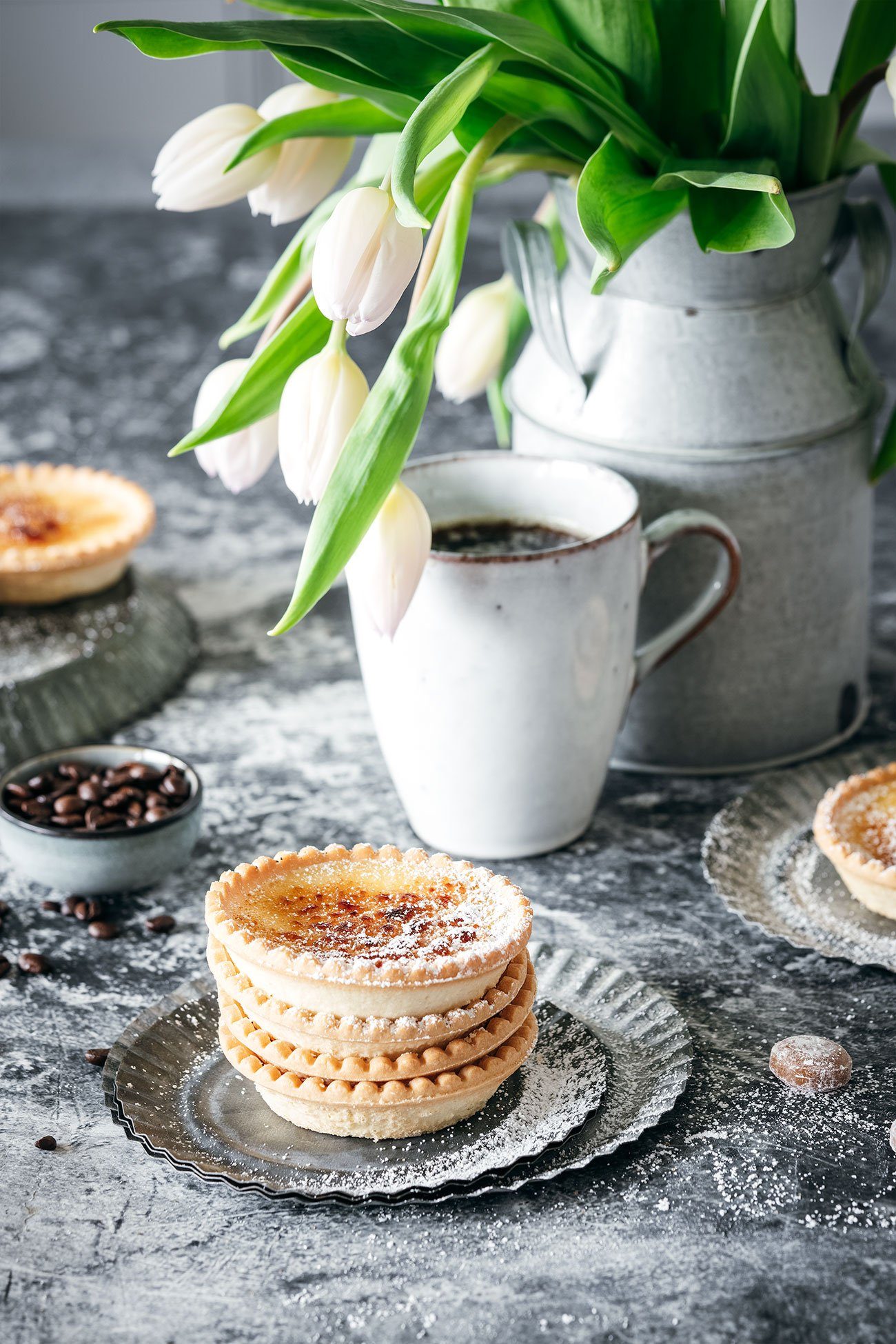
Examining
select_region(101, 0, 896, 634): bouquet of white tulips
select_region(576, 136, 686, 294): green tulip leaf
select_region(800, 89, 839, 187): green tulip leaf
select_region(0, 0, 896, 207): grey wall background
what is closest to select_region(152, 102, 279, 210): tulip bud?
select_region(101, 0, 896, 634): bouquet of white tulips

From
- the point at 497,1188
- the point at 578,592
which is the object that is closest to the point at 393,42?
the point at 578,592

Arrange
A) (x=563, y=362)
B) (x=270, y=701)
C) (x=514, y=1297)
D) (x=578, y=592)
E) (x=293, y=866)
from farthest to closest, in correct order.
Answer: (x=270, y=701), (x=563, y=362), (x=578, y=592), (x=293, y=866), (x=514, y=1297)

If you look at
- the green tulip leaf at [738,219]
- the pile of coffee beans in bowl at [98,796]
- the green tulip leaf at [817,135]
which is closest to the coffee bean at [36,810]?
the pile of coffee beans in bowl at [98,796]

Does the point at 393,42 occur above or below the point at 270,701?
above

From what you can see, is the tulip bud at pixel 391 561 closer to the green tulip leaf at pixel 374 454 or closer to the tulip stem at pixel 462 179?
the green tulip leaf at pixel 374 454

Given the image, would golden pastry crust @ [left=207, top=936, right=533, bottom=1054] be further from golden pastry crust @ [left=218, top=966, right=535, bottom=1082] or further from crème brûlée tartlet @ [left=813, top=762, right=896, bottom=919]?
crème brûlée tartlet @ [left=813, top=762, right=896, bottom=919]

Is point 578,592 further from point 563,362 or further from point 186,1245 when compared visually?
point 186,1245
